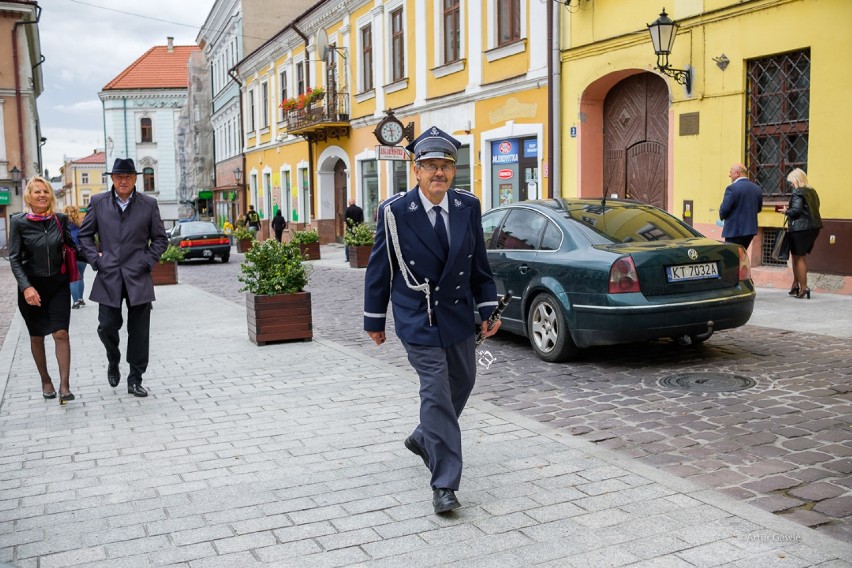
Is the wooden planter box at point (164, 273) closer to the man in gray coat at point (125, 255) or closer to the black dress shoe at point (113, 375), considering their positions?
the black dress shoe at point (113, 375)

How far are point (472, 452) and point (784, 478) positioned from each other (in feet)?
5.61

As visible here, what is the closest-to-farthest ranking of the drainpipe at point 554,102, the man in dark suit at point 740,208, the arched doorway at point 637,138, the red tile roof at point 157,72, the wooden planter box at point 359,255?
1. the man in dark suit at point 740,208
2. the arched doorway at point 637,138
3. the drainpipe at point 554,102
4. the wooden planter box at point 359,255
5. the red tile roof at point 157,72

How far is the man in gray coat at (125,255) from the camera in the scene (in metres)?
7.03

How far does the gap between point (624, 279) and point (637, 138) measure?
9.49 m

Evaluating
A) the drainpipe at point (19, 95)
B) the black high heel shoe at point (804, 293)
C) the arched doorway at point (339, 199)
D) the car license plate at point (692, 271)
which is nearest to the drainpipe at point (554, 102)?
the black high heel shoe at point (804, 293)

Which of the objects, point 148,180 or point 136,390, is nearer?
point 136,390

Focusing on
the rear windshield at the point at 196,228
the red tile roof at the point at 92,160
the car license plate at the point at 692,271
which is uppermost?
the red tile roof at the point at 92,160

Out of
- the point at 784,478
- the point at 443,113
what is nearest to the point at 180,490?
the point at 784,478

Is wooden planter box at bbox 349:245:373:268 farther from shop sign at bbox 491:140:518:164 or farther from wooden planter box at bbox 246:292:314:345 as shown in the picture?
wooden planter box at bbox 246:292:314:345

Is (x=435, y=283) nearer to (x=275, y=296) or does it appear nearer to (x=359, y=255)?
(x=275, y=296)

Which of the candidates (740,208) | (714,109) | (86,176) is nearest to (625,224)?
(740,208)

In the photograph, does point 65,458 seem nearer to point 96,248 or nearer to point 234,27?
point 96,248

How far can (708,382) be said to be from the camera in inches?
273

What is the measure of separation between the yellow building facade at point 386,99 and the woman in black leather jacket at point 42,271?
38.1 ft
